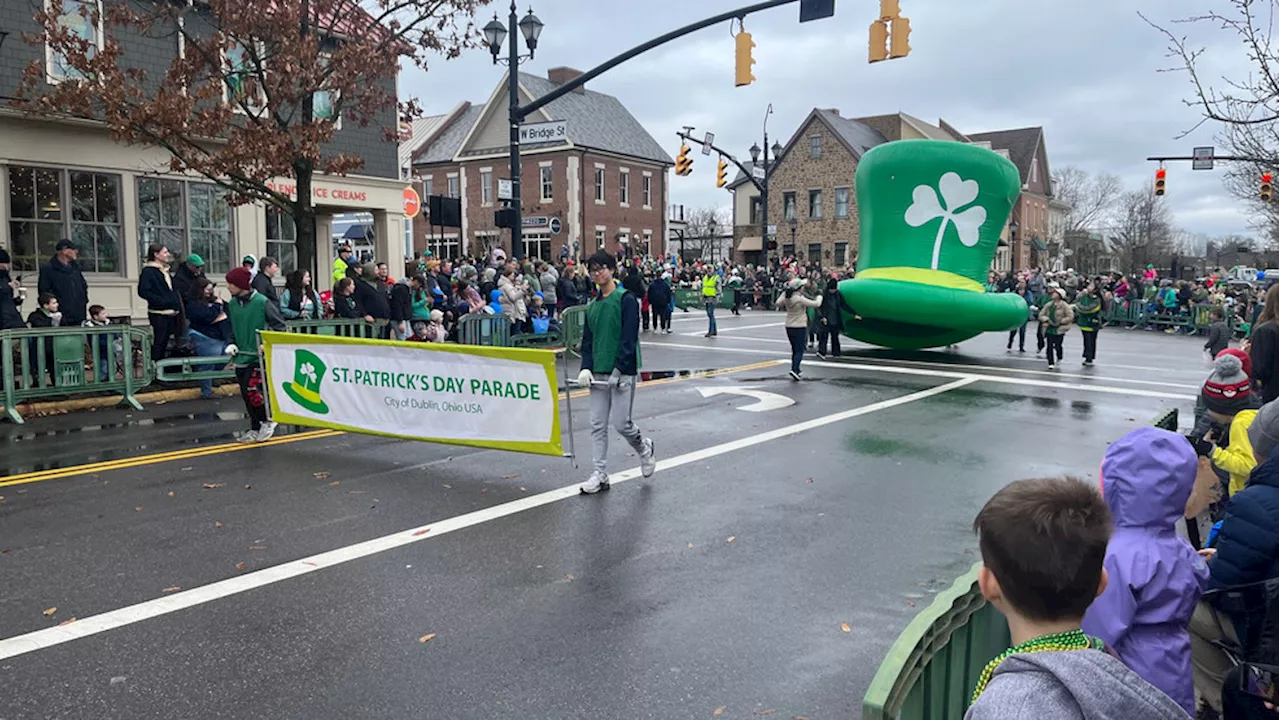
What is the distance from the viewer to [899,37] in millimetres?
15352

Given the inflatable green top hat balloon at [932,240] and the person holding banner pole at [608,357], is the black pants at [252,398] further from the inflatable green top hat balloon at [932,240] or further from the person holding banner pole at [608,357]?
the inflatable green top hat balloon at [932,240]

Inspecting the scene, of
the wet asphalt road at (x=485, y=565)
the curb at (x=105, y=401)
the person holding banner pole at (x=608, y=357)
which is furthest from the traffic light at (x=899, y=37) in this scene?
the curb at (x=105, y=401)

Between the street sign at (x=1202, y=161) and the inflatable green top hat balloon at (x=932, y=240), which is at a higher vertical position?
the street sign at (x=1202, y=161)

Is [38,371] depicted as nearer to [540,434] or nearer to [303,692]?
[540,434]

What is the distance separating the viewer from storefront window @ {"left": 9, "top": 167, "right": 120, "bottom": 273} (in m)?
16.8

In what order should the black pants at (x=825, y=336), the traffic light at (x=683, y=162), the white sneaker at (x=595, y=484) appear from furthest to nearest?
A: the traffic light at (x=683, y=162), the black pants at (x=825, y=336), the white sneaker at (x=595, y=484)

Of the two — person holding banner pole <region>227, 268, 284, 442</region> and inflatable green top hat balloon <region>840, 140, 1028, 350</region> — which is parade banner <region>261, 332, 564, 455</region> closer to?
person holding banner pole <region>227, 268, 284, 442</region>

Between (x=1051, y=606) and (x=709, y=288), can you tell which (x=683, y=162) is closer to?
(x=709, y=288)

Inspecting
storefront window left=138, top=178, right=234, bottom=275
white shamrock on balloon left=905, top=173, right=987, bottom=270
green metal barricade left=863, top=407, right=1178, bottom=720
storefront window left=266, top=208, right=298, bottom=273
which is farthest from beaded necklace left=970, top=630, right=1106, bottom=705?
storefront window left=266, top=208, right=298, bottom=273

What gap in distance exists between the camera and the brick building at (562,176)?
47.7 meters

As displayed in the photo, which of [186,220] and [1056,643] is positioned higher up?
[186,220]

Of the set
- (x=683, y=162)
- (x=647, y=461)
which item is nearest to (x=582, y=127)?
(x=683, y=162)

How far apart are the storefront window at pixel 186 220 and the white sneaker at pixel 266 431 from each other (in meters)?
10.9

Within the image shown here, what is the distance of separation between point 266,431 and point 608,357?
4171 mm
